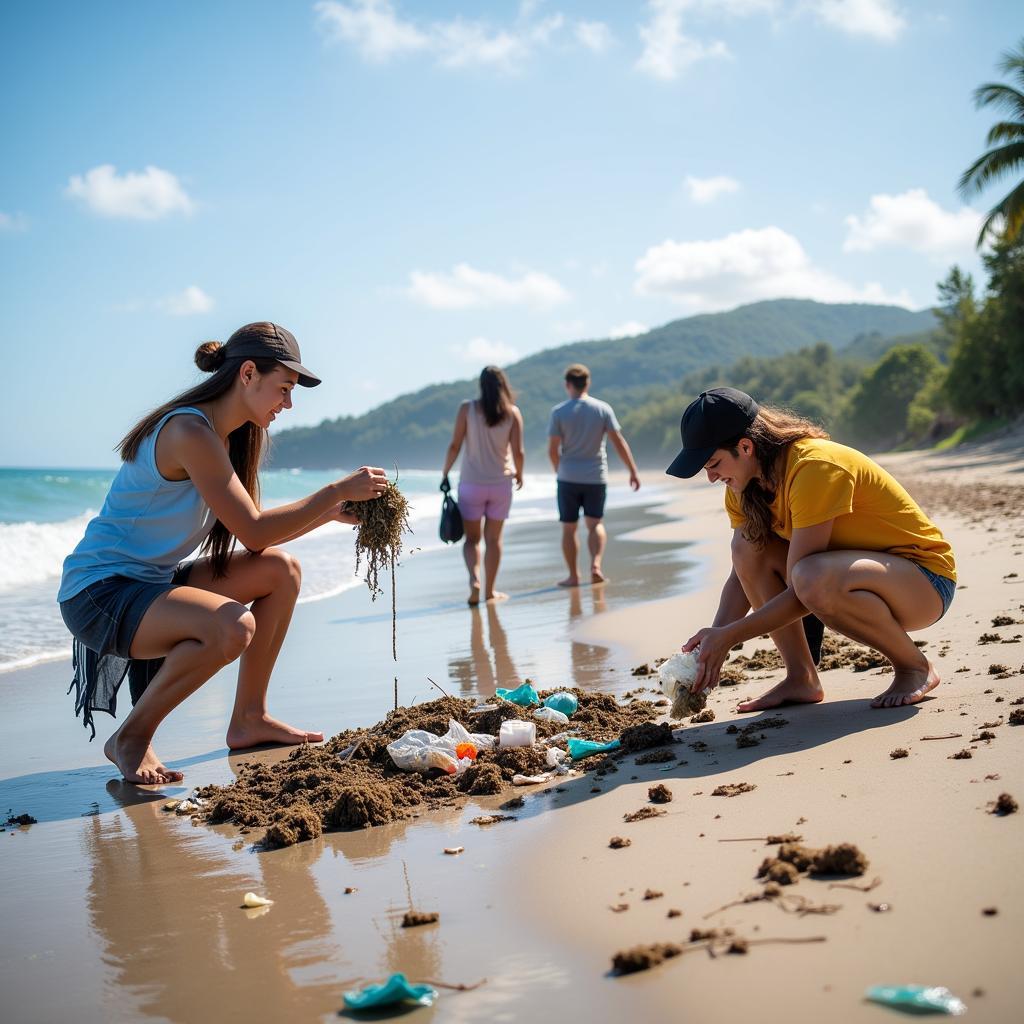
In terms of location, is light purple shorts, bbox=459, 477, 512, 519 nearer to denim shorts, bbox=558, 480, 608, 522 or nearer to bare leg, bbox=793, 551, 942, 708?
denim shorts, bbox=558, 480, 608, 522

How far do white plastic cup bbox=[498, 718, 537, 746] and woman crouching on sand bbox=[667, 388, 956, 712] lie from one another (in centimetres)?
70

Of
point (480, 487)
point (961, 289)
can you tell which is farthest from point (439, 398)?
point (480, 487)

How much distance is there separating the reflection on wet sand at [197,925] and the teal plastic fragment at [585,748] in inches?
42.9

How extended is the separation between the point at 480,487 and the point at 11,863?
6.14m

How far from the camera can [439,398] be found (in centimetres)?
12450

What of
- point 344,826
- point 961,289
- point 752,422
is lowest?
point 344,826

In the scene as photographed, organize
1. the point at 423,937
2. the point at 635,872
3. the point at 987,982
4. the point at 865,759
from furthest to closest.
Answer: the point at 865,759
the point at 635,872
the point at 423,937
the point at 987,982

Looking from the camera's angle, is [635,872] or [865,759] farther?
[865,759]

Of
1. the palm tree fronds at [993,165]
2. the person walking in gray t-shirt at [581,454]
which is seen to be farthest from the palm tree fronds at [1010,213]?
the person walking in gray t-shirt at [581,454]

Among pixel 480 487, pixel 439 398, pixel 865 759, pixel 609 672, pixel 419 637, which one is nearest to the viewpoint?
pixel 865 759

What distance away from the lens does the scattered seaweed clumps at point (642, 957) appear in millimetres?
2127

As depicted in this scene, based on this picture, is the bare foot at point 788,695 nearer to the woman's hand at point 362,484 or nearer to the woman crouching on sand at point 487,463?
the woman's hand at point 362,484

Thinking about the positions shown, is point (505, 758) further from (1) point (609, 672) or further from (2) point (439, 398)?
(2) point (439, 398)

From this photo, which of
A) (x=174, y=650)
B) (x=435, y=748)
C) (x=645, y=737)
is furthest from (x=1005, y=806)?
(x=174, y=650)
